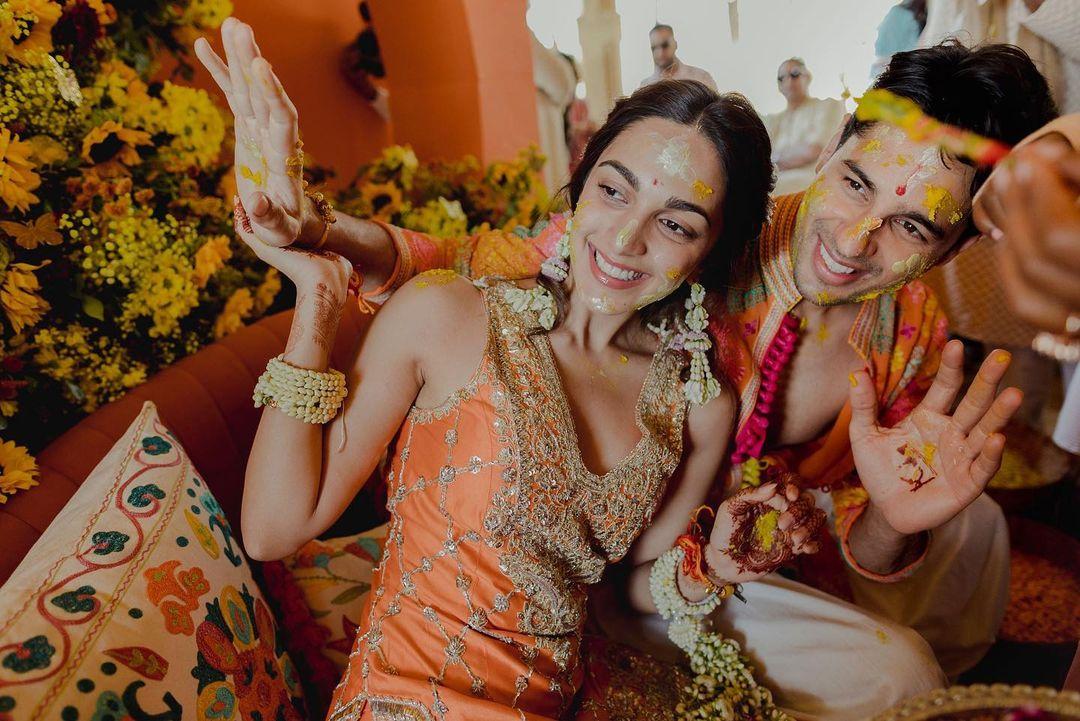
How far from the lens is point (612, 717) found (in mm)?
1267

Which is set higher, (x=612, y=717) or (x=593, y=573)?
(x=593, y=573)

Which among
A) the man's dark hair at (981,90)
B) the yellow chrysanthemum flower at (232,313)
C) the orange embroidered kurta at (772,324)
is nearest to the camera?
the man's dark hair at (981,90)

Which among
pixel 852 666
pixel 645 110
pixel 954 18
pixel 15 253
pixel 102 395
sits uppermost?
pixel 954 18

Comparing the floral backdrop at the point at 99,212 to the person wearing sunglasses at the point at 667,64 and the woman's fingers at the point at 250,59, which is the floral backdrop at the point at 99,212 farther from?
the person wearing sunglasses at the point at 667,64

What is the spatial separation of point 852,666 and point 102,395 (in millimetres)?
1797

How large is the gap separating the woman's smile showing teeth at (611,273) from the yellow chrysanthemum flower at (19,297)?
1.05 m

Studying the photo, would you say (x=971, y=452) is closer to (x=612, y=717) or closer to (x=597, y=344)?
(x=597, y=344)

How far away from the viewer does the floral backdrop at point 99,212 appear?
1.18 metres

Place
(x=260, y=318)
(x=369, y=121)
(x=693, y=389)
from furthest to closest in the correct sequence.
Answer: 1. (x=369, y=121)
2. (x=260, y=318)
3. (x=693, y=389)

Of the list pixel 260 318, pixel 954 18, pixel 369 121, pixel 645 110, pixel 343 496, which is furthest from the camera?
pixel 369 121

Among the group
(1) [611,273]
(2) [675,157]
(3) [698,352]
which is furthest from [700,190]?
(3) [698,352]

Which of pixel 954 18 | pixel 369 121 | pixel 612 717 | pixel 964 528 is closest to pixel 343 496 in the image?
pixel 612 717

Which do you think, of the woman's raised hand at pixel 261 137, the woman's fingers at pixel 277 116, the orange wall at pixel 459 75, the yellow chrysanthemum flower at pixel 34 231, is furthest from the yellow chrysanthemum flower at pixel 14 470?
the orange wall at pixel 459 75

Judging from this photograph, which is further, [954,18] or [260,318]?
[260,318]
